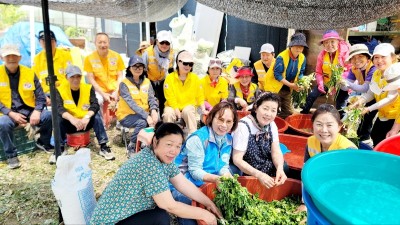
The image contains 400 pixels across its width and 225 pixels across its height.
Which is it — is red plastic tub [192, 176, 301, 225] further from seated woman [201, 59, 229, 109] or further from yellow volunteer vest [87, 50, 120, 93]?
yellow volunteer vest [87, 50, 120, 93]

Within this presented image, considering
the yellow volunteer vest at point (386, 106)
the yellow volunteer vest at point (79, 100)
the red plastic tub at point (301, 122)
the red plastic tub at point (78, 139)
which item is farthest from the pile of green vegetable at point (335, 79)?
the red plastic tub at point (78, 139)

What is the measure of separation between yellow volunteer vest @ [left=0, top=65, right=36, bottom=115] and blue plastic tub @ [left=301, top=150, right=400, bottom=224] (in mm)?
3583

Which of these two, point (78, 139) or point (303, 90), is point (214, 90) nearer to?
point (303, 90)

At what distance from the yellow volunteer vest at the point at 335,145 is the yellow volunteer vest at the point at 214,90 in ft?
7.35

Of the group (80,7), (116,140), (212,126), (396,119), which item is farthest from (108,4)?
(396,119)

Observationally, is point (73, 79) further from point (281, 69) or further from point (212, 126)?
point (281, 69)

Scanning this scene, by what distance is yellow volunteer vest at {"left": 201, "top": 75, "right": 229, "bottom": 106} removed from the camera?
15.0ft

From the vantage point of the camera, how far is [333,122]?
89.8 inches

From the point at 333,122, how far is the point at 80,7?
2183 millimetres

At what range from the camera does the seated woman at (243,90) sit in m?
4.61

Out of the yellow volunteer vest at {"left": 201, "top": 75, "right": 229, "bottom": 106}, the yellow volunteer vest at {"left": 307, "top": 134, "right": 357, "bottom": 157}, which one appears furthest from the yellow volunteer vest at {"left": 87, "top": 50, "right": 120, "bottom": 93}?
the yellow volunteer vest at {"left": 307, "top": 134, "right": 357, "bottom": 157}

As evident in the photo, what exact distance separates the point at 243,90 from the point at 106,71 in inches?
83.1

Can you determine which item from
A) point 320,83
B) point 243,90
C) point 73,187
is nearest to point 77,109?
point 73,187

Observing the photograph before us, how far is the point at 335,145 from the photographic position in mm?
2309
